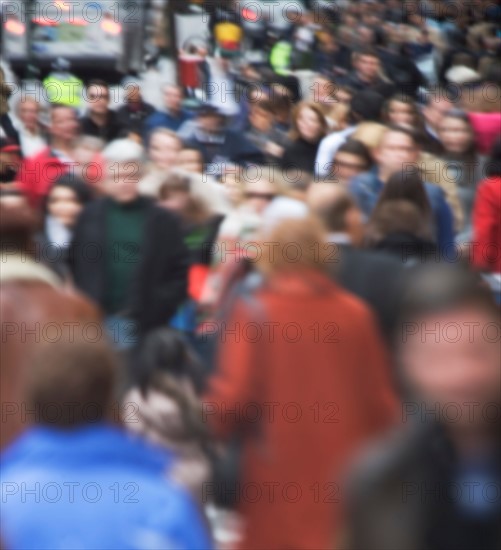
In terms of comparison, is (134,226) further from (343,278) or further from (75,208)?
(343,278)

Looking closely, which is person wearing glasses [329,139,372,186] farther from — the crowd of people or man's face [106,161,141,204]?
man's face [106,161,141,204]

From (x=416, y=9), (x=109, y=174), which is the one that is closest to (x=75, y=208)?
(x=109, y=174)

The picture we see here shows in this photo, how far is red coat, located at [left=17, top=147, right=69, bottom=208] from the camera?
24.6ft

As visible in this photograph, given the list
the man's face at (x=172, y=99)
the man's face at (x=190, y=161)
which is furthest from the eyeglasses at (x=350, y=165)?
the man's face at (x=172, y=99)

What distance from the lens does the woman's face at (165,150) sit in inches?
290

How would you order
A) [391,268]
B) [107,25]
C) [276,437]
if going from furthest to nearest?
[107,25] → [391,268] → [276,437]

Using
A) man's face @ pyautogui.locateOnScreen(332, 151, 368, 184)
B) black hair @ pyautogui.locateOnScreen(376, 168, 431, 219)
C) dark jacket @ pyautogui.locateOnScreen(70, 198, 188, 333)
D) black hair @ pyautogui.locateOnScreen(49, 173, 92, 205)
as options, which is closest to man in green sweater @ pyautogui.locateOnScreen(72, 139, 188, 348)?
dark jacket @ pyautogui.locateOnScreen(70, 198, 188, 333)

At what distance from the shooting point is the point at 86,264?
6043 mm

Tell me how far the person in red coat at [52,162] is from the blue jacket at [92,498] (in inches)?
170

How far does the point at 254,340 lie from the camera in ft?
13.4

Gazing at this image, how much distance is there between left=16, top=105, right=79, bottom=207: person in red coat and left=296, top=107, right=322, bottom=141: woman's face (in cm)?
153

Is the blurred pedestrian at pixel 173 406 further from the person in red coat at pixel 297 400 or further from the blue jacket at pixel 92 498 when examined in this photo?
the blue jacket at pixel 92 498

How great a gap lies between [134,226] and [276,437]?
2.22 metres

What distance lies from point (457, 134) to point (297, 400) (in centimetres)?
405
